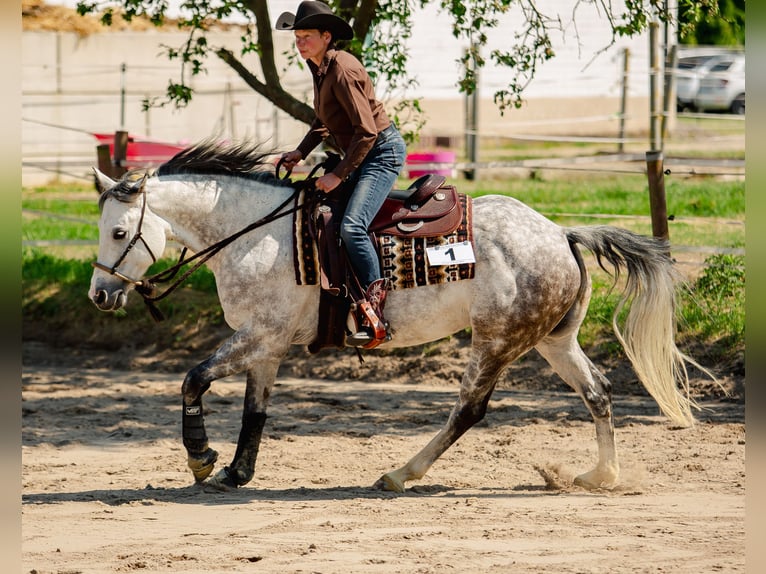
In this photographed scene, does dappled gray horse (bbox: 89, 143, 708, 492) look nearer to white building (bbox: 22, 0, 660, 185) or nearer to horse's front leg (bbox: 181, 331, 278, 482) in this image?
horse's front leg (bbox: 181, 331, 278, 482)

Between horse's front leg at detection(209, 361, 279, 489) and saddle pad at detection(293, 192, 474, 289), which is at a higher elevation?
saddle pad at detection(293, 192, 474, 289)

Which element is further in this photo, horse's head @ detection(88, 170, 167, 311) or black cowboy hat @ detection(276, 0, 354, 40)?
horse's head @ detection(88, 170, 167, 311)

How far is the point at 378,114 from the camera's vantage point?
228 inches

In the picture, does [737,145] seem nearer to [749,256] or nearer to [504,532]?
[504,532]

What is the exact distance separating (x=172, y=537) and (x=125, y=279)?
158 centimetres

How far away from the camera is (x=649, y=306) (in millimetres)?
6094

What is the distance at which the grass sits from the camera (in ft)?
28.5

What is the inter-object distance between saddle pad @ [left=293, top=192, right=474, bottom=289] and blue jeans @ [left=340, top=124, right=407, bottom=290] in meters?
Result: 0.11

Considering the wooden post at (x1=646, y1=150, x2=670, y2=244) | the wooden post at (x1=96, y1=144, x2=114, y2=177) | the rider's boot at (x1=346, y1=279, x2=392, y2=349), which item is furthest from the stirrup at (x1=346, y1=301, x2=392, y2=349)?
the wooden post at (x1=96, y1=144, x2=114, y2=177)

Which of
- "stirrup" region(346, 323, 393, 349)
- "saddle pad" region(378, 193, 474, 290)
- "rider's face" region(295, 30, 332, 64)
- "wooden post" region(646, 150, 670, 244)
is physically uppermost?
"rider's face" region(295, 30, 332, 64)

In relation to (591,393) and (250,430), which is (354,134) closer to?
(250,430)

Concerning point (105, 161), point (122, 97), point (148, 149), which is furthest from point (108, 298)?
point (122, 97)

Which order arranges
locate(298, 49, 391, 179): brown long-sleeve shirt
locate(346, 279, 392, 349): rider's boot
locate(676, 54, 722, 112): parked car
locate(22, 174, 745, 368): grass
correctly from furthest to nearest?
locate(676, 54, 722, 112): parked car, locate(22, 174, 745, 368): grass, locate(346, 279, 392, 349): rider's boot, locate(298, 49, 391, 179): brown long-sleeve shirt

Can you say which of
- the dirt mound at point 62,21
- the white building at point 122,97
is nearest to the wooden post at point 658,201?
the white building at point 122,97
